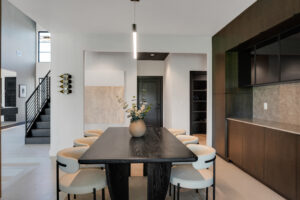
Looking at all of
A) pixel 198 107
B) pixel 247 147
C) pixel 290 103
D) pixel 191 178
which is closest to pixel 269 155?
pixel 247 147

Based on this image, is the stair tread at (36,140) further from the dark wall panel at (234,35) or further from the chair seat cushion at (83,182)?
the dark wall panel at (234,35)

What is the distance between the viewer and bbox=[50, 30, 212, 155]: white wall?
4641 millimetres

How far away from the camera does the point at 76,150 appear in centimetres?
241

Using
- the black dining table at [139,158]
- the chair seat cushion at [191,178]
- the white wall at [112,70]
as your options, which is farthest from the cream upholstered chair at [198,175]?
the white wall at [112,70]

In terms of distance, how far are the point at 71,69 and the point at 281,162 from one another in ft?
14.0

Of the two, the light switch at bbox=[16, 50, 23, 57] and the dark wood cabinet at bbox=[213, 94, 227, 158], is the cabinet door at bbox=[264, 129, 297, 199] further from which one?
the light switch at bbox=[16, 50, 23, 57]

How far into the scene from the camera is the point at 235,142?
12.6 ft

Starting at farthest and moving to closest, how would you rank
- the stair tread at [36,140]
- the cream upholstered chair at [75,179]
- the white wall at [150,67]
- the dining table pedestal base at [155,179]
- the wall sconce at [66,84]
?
the white wall at [150,67]
the stair tread at [36,140]
the wall sconce at [66,84]
the dining table pedestal base at [155,179]
the cream upholstered chair at [75,179]

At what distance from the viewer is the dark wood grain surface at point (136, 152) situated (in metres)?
1.76

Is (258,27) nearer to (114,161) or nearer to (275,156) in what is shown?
(275,156)

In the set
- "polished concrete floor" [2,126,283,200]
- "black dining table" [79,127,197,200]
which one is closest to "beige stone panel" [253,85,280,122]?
"polished concrete floor" [2,126,283,200]

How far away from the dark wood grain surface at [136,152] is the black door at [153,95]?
5441 mm

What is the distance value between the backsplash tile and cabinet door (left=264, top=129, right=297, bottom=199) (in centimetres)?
63

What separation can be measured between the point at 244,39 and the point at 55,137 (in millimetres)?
4358
